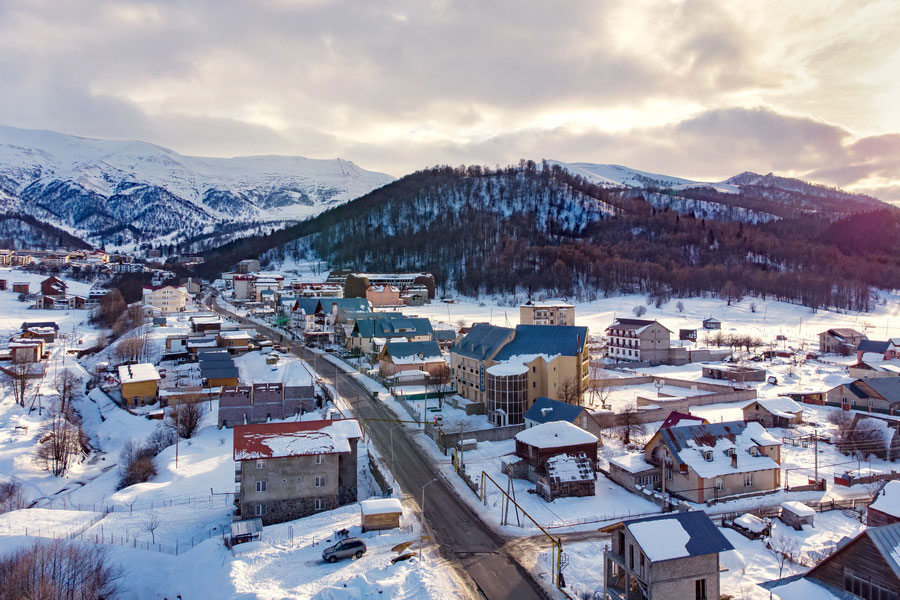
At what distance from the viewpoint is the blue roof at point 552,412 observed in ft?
109

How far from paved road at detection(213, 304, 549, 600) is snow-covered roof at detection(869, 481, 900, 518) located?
1451 cm

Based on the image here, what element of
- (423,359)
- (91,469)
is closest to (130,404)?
(91,469)

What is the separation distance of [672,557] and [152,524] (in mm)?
21511

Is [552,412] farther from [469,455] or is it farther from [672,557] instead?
[672,557]

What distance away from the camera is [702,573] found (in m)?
16.4

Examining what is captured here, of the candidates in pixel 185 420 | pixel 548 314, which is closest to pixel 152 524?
pixel 185 420

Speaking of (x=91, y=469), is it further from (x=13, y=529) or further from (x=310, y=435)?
(x=310, y=435)

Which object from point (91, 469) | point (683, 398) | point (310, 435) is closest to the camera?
point (310, 435)

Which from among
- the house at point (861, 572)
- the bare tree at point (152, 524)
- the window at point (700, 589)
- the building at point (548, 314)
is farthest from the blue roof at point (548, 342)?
the house at point (861, 572)

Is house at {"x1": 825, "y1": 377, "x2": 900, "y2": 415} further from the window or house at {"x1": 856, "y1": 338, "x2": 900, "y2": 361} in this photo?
the window

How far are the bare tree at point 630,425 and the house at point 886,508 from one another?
14.0m

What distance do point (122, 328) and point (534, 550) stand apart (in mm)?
74779

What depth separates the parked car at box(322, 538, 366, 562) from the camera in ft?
65.0

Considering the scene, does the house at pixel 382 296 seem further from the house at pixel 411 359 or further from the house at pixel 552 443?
the house at pixel 552 443
